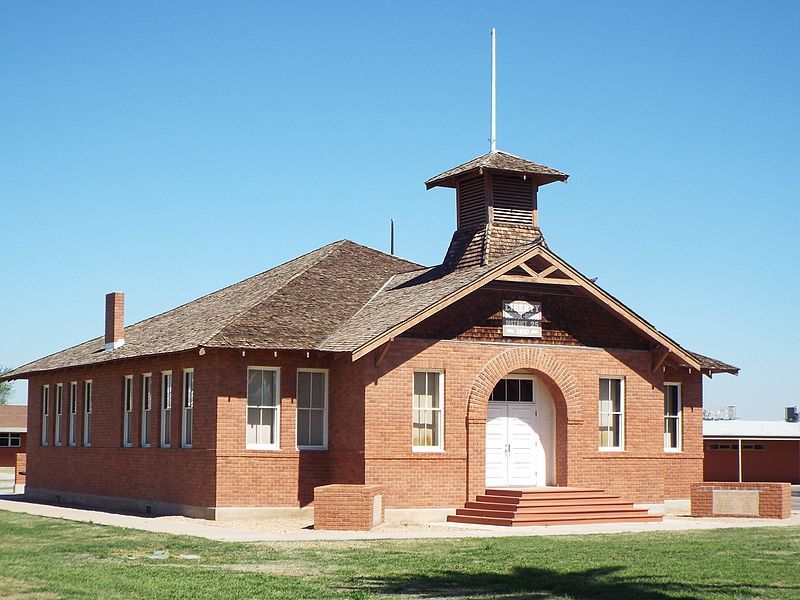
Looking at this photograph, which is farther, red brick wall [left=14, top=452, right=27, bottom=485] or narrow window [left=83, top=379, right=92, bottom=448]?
red brick wall [left=14, top=452, right=27, bottom=485]

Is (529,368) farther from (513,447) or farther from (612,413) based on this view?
(612,413)

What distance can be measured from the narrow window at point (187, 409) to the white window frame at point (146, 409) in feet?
6.27

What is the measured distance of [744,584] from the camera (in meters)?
15.5

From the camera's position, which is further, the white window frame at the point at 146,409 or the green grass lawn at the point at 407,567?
the white window frame at the point at 146,409

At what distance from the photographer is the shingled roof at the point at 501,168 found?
28.5 metres

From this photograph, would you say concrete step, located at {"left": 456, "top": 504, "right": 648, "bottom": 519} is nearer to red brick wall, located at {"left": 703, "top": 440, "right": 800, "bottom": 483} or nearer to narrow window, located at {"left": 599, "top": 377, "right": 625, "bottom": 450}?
narrow window, located at {"left": 599, "top": 377, "right": 625, "bottom": 450}

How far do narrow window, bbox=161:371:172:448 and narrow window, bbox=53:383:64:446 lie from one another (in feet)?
24.5

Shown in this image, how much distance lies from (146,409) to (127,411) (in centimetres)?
121

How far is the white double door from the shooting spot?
91.1 ft

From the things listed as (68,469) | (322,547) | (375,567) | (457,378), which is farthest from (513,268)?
(68,469)

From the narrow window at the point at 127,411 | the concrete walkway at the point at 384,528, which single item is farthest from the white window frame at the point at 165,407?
the concrete walkway at the point at 384,528

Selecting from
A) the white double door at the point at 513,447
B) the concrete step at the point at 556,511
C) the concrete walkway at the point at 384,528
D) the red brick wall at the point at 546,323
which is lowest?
the concrete walkway at the point at 384,528

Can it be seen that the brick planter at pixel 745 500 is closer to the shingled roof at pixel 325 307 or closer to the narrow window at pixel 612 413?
the narrow window at pixel 612 413

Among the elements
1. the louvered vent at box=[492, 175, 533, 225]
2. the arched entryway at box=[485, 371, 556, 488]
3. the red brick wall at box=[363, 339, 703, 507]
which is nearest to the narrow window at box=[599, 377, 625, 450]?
the red brick wall at box=[363, 339, 703, 507]
